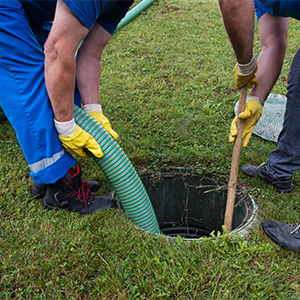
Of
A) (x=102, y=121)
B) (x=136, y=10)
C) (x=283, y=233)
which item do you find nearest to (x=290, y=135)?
(x=283, y=233)

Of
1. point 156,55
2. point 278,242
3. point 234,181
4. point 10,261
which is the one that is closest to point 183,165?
point 234,181

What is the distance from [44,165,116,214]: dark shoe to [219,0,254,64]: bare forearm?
4.73 feet

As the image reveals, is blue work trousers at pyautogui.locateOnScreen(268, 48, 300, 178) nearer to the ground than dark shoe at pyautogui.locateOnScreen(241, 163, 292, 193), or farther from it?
farther from it

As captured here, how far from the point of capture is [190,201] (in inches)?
121

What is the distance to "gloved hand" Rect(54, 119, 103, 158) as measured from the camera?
82.0 inches

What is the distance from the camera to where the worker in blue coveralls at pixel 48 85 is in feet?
6.01

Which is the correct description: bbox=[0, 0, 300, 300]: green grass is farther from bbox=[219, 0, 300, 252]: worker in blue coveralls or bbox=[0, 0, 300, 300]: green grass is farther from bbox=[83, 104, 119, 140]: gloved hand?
bbox=[83, 104, 119, 140]: gloved hand

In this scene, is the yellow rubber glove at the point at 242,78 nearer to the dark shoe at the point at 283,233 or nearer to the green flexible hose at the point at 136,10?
the dark shoe at the point at 283,233

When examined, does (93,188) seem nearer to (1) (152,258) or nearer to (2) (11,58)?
(1) (152,258)

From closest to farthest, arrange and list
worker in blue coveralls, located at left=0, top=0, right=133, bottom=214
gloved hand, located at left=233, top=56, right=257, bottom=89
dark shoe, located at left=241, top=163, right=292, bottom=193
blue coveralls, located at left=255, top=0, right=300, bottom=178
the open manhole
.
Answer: worker in blue coveralls, located at left=0, top=0, right=133, bottom=214
gloved hand, located at left=233, top=56, right=257, bottom=89
blue coveralls, located at left=255, top=0, right=300, bottom=178
dark shoe, located at left=241, top=163, right=292, bottom=193
the open manhole

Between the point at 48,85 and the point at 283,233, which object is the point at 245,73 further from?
the point at 48,85

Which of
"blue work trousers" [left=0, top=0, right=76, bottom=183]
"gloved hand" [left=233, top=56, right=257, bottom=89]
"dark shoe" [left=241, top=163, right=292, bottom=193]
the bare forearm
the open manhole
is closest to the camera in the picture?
the bare forearm

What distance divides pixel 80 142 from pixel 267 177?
5.20ft

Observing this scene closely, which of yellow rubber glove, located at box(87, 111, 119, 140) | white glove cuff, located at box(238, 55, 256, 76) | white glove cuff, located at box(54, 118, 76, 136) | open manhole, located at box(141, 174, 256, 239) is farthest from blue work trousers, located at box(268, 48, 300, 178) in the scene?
white glove cuff, located at box(54, 118, 76, 136)
